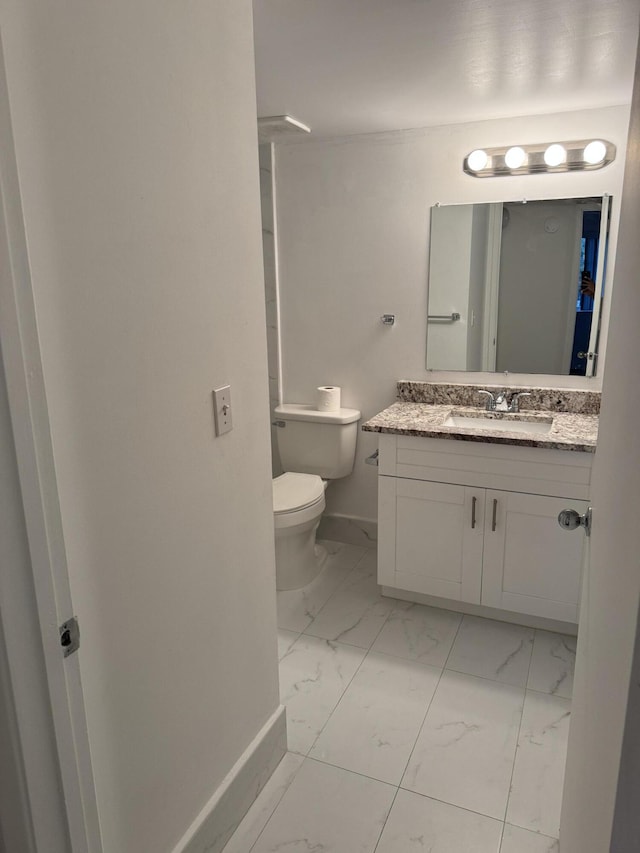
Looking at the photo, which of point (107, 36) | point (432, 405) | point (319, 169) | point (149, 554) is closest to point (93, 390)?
point (149, 554)

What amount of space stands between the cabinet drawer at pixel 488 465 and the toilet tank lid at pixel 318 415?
471mm

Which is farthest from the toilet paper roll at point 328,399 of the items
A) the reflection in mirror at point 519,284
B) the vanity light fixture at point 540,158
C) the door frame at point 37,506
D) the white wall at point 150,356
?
the door frame at point 37,506

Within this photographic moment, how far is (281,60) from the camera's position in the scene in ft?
6.01

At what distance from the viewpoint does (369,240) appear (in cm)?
288

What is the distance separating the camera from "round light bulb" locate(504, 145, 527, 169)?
8.18 feet

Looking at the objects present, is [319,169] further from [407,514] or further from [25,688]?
[25,688]

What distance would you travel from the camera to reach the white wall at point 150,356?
95 centimetres

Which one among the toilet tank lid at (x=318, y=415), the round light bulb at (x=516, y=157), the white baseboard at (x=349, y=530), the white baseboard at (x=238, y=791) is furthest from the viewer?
the white baseboard at (x=349, y=530)

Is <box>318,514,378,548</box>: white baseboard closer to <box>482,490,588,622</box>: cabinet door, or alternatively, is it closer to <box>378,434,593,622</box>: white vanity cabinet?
<box>378,434,593,622</box>: white vanity cabinet

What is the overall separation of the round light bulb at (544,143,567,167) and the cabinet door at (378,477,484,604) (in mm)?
1377

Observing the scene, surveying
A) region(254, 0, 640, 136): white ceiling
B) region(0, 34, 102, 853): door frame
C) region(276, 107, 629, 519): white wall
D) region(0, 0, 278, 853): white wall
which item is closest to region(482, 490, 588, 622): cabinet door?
region(276, 107, 629, 519): white wall

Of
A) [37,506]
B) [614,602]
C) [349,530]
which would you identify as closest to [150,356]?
[37,506]

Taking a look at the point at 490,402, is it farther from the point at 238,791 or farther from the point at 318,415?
the point at 238,791

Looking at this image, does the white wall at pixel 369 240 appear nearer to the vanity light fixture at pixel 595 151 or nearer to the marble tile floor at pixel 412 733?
the vanity light fixture at pixel 595 151
